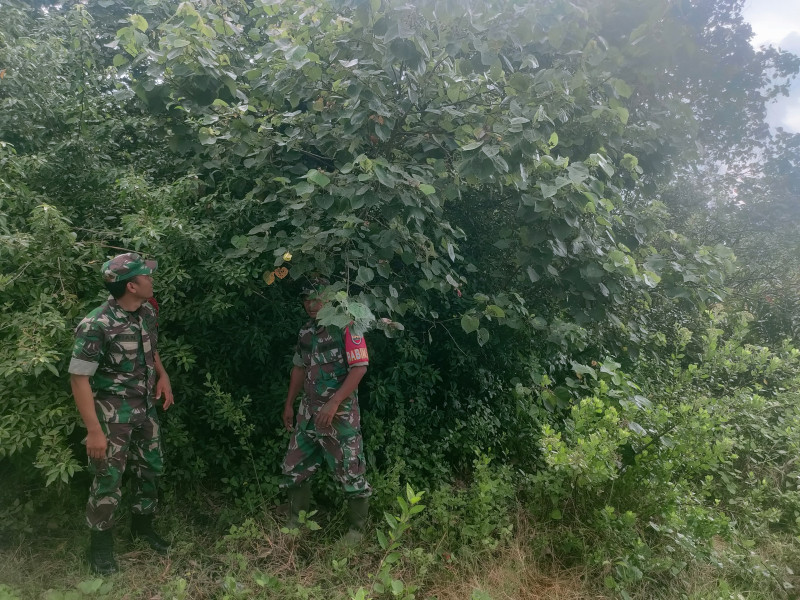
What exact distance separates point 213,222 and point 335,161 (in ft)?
2.70

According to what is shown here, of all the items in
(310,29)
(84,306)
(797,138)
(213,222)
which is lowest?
(84,306)

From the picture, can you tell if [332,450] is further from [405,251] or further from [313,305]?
[405,251]

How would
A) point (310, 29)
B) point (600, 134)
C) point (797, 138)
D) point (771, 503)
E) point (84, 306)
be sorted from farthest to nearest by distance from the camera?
point (797, 138), point (771, 503), point (600, 134), point (310, 29), point (84, 306)

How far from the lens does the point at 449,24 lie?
284cm

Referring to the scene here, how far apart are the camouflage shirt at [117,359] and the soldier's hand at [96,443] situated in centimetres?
12

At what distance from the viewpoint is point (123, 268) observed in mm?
2490

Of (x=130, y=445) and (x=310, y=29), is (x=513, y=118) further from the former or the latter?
(x=130, y=445)

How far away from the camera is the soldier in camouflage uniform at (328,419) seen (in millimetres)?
2762

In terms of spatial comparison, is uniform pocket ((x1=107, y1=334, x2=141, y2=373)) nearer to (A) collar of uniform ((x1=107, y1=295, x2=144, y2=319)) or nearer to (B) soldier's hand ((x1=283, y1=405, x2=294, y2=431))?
(A) collar of uniform ((x1=107, y1=295, x2=144, y2=319))

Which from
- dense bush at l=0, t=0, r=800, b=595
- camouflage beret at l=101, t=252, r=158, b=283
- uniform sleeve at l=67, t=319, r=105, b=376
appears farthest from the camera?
dense bush at l=0, t=0, r=800, b=595

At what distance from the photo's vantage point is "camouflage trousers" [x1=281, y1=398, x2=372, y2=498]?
9.43 ft

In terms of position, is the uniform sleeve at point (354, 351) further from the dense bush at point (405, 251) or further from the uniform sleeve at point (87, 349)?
the uniform sleeve at point (87, 349)

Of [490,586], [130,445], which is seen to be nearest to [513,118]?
[490,586]

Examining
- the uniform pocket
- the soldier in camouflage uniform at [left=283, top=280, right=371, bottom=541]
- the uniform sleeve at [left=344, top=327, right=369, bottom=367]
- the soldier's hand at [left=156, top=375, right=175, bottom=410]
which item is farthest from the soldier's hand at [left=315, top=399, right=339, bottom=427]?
the uniform pocket
